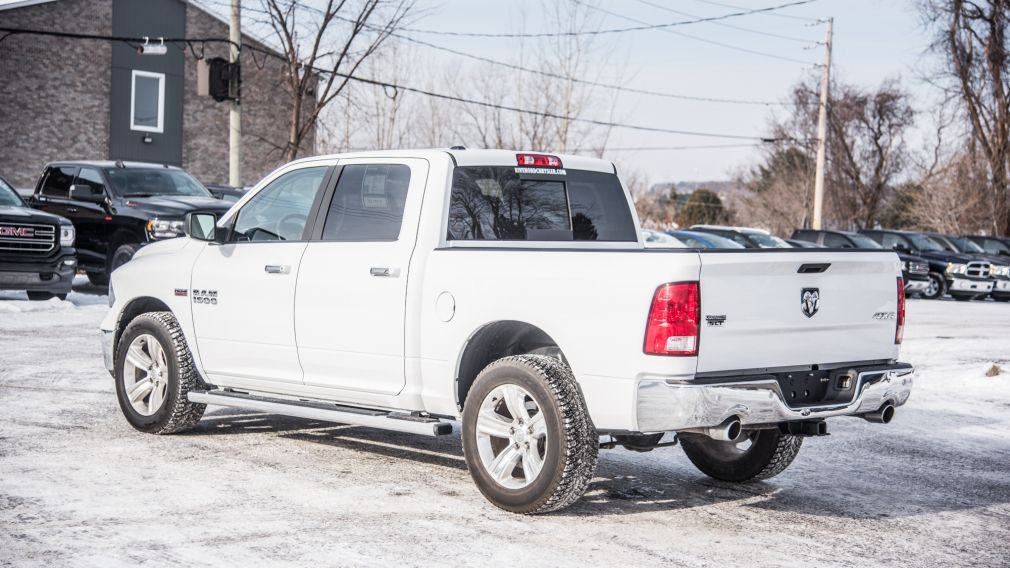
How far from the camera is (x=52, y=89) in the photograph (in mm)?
37969

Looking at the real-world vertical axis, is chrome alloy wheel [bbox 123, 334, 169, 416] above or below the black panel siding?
below

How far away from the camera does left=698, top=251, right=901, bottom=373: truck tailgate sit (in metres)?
5.82

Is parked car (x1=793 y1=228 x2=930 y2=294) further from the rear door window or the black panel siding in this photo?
the black panel siding

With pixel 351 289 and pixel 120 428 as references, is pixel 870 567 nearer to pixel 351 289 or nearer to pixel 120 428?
pixel 351 289

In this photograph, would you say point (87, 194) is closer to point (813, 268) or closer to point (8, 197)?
point (8, 197)

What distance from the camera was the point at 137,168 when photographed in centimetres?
1912

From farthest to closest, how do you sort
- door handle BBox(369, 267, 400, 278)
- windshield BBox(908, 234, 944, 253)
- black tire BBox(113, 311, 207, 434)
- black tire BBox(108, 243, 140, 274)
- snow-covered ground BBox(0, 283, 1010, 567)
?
windshield BBox(908, 234, 944, 253)
black tire BBox(108, 243, 140, 274)
black tire BBox(113, 311, 207, 434)
door handle BBox(369, 267, 400, 278)
snow-covered ground BBox(0, 283, 1010, 567)

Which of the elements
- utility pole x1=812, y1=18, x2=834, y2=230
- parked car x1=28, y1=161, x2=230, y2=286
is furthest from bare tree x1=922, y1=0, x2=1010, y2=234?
parked car x1=28, y1=161, x2=230, y2=286

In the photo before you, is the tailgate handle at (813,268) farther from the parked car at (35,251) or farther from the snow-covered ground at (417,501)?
the parked car at (35,251)

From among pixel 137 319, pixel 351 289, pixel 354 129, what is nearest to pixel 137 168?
pixel 137 319

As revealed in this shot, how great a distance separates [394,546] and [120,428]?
368 cm

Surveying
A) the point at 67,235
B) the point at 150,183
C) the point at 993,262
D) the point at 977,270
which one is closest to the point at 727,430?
the point at 67,235

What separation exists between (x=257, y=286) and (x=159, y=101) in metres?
34.7

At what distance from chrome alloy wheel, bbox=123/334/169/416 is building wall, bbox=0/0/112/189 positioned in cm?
3154
